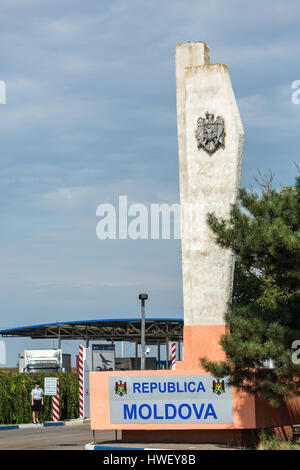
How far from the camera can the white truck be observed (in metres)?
48.5

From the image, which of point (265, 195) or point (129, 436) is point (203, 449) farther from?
point (265, 195)

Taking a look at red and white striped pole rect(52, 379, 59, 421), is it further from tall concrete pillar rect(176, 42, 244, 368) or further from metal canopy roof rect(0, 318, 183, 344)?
metal canopy roof rect(0, 318, 183, 344)

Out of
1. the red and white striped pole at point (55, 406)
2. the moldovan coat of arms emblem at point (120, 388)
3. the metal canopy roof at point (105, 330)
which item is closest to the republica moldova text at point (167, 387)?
the moldovan coat of arms emblem at point (120, 388)

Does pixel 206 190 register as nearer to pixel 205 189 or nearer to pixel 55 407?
pixel 205 189

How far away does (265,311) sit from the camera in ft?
57.0

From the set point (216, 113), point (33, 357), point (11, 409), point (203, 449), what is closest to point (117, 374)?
point (203, 449)

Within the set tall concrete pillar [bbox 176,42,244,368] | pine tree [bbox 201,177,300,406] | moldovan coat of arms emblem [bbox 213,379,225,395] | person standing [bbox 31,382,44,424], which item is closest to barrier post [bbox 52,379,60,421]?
person standing [bbox 31,382,44,424]

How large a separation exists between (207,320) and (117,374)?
8.74 feet

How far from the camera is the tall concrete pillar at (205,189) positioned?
19359 millimetres

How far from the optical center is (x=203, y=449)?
1706 cm

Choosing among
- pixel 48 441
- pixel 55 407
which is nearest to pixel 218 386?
pixel 48 441

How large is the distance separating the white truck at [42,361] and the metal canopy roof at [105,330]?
7.41 meters

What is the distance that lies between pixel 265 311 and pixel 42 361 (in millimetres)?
33393

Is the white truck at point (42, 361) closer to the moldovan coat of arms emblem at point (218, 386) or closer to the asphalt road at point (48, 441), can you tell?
the asphalt road at point (48, 441)
